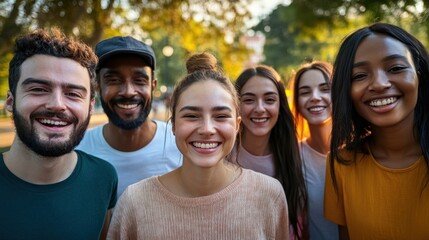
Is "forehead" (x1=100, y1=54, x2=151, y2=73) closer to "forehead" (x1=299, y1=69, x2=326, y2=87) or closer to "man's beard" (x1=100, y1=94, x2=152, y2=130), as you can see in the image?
"man's beard" (x1=100, y1=94, x2=152, y2=130)

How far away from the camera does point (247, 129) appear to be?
3559mm

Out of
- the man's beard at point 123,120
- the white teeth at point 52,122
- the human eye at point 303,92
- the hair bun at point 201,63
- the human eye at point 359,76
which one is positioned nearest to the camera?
the white teeth at point 52,122

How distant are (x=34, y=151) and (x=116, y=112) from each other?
4.21 ft

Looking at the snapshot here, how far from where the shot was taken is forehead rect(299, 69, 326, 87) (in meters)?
3.82

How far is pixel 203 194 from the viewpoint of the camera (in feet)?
7.91

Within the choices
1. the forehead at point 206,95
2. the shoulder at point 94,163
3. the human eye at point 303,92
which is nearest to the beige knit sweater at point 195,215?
the shoulder at point 94,163

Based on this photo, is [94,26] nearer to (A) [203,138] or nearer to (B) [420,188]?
(A) [203,138]

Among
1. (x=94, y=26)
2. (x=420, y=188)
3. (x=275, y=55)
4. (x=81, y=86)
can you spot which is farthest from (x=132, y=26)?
(x=275, y=55)

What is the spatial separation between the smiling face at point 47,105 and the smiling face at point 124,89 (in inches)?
42.3

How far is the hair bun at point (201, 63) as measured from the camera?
9.40 feet

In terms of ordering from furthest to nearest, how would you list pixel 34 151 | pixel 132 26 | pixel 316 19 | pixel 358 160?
1. pixel 132 26
2. pixel 316 19
3. pixel 358 160
4. pixel 34 151

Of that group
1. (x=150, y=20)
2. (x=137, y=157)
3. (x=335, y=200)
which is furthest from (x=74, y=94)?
(x=150, y=20)

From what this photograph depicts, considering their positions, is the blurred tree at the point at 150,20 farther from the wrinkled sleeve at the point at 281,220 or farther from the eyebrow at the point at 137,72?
the wrinkled sleeve at the point at 281,220

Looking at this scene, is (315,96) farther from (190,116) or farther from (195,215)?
(195,215)
